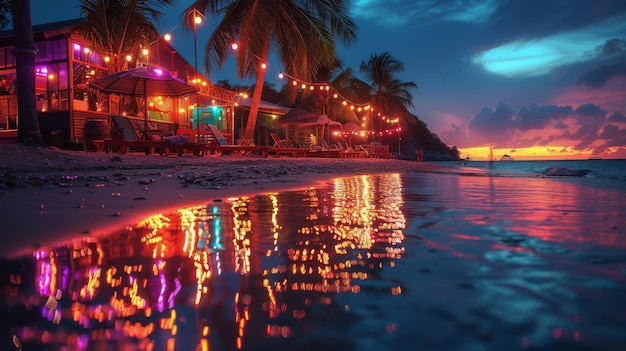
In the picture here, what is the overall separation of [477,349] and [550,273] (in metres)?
0.59

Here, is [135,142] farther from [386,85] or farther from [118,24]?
[386,85]

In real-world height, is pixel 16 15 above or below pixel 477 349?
above

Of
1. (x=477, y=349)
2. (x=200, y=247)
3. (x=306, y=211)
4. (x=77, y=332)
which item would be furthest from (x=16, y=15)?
(x=477, y=349)

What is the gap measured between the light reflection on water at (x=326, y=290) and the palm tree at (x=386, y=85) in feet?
113

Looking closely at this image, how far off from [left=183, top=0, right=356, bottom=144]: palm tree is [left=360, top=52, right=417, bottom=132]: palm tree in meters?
19.2

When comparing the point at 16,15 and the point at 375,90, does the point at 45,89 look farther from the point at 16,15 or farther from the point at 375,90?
the point at 375,90

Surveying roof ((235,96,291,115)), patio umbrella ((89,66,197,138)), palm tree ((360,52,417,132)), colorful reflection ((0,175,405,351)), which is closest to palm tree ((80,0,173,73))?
patio umbrella ((89,66,197,138))

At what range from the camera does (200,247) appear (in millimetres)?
1567

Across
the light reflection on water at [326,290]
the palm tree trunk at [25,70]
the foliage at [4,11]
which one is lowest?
the light reflection on water at [326,290]

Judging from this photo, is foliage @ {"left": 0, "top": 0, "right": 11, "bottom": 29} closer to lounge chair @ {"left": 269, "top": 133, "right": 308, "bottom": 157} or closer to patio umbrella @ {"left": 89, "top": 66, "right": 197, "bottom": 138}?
patio umbrella @ {"left": 89, "top": 66, "right": 197, "bottom": 138}

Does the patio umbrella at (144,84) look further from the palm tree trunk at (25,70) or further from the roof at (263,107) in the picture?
the roof at (263,107)

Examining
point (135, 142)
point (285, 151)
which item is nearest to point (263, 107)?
point (285, 151)

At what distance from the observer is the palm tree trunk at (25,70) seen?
8273 mm

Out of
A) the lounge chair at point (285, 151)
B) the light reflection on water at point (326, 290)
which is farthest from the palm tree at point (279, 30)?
the light reflection on water at point (326, 290)
